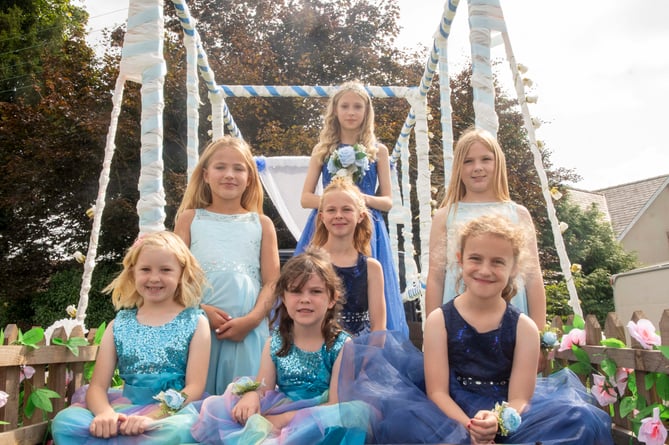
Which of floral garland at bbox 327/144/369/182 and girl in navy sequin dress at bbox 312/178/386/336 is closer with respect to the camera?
girl in navy sequin dress at bbox 312/178/386/336

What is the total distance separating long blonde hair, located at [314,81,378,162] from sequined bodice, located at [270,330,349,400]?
1600 millimetres

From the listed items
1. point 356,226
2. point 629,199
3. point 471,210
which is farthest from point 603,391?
point 629,199

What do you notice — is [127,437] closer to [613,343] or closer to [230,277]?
[230,277]

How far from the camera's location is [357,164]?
361cm

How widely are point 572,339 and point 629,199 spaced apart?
23722mm

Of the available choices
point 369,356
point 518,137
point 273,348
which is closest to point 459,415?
point 369,356

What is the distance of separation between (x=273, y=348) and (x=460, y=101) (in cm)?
1348

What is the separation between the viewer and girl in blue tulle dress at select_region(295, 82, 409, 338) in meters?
3.58

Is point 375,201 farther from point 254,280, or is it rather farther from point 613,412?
point 613,412

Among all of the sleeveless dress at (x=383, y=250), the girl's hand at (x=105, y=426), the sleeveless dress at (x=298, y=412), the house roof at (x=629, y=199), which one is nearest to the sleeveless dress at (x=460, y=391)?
the sleeveless dress at (x=298, y=412)

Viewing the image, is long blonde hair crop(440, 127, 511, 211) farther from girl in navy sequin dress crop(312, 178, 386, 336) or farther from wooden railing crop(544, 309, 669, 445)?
wooden railing crop(544, 309, 669, 445)

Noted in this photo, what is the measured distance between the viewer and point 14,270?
13578 mm

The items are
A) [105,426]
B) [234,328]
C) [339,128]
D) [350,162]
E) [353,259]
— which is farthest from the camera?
[339,128]

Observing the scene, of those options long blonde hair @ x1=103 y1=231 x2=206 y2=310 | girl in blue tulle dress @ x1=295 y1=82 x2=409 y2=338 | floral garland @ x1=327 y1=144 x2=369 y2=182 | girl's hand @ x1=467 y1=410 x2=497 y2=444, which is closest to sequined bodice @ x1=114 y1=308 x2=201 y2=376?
long blonde hair @ x1=103 y1=231 x2=206 y2=310
